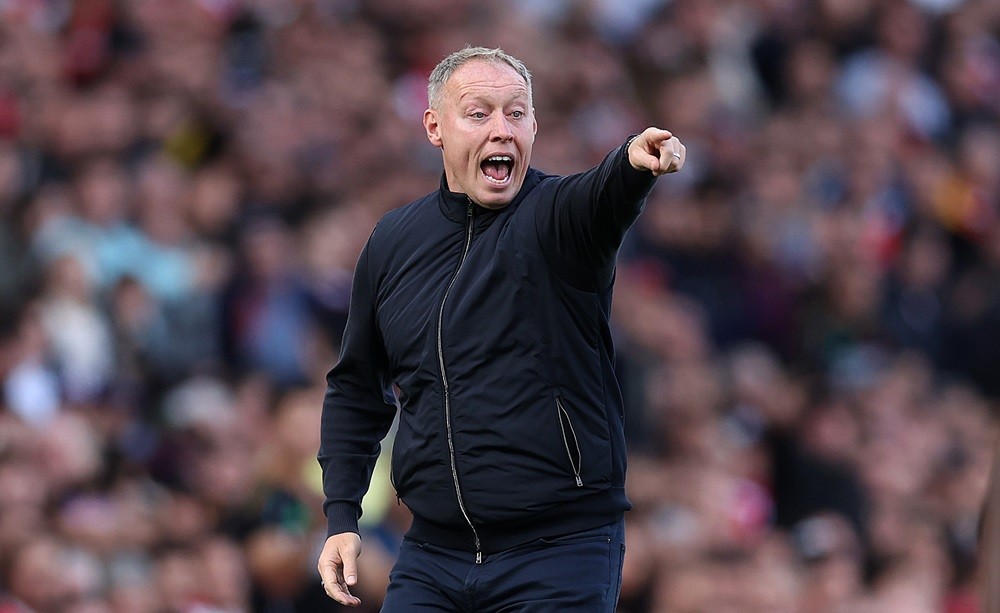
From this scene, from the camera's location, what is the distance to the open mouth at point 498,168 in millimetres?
4418

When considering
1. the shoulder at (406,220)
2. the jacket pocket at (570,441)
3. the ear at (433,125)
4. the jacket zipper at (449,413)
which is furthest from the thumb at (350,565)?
the ear at (433,125)

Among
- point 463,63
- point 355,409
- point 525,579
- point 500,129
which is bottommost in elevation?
point 525,579

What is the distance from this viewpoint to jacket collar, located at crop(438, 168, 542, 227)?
14.6 feet

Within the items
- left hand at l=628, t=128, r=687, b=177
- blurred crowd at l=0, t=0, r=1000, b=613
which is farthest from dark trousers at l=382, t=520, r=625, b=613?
blurred crowd at l=0, t=0, r=1000, b=613

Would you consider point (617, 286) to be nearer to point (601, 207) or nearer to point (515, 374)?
point (515, 374)

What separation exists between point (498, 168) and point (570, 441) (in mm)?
748

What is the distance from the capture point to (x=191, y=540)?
7.70m

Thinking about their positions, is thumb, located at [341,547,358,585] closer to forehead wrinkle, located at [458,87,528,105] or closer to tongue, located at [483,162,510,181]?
tongue, located at [483,162,510,181]

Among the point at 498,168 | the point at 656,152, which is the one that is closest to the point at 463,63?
the point at 498,168

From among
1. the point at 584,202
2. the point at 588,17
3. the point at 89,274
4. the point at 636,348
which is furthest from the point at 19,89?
the point at 584,202

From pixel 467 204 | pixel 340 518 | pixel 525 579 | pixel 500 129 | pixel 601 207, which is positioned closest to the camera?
pixel 601 207

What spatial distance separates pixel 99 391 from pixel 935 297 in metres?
6.07

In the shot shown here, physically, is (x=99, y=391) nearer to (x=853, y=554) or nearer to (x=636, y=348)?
(x=636, y=348)

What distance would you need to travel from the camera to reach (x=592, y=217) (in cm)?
414
